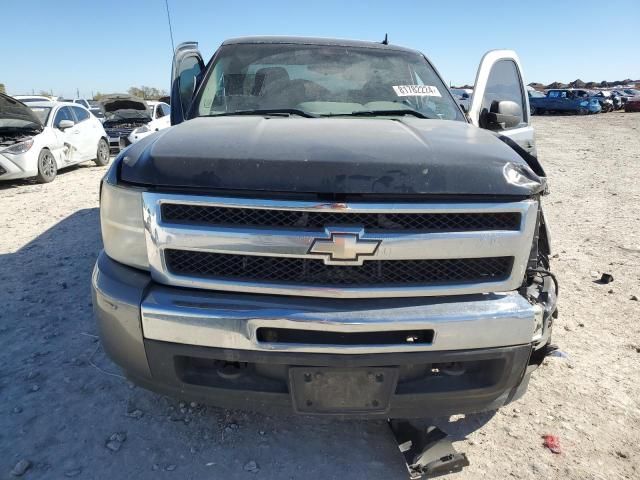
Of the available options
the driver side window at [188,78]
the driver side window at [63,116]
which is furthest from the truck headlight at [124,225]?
the driver side window at [63,116]

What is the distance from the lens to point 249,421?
2484mm

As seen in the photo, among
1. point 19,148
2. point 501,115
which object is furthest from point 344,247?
point 19,148

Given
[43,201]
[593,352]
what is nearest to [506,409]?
[593,352]

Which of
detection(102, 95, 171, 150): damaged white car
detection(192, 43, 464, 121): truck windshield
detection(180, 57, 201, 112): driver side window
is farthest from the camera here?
detection(102, 95, 171, 150): damaged white car

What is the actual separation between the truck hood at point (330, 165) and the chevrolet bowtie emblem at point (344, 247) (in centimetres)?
18

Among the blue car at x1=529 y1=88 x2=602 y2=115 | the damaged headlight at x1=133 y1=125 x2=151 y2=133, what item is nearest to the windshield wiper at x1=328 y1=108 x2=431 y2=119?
the damaged headlight at x1=133 y1=125 x2=151 y2=133

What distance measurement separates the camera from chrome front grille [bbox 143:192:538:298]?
1.80 meters

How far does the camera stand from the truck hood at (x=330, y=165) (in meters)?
1.81

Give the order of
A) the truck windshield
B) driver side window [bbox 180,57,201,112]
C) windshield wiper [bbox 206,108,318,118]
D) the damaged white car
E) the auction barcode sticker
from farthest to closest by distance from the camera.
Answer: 1. the damaged white car
2. driver side window [bbox 180,57,201,112]
3. the auction barcode sticker
4. the truck windshield
5. windshield wiper [bbox 206,108,318,118]

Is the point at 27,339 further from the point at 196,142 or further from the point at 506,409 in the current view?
the point at 506,409

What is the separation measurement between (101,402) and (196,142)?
1.59 m

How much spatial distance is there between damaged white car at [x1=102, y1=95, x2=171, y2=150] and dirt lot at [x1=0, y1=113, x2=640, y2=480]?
35.4 feet

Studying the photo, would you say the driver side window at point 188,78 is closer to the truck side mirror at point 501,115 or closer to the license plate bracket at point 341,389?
the truck side mirror at point 501,115

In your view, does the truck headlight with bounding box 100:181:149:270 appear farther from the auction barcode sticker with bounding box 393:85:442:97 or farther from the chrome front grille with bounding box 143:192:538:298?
the auction barcode sticker with bounding box 393:85:442:97
